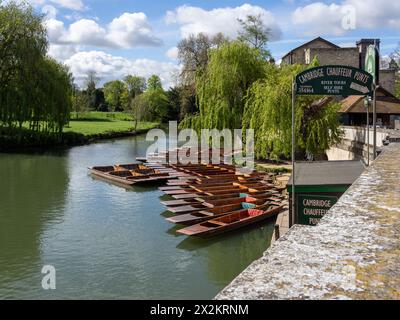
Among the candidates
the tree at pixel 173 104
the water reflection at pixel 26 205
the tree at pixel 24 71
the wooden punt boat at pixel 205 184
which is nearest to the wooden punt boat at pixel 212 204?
the wooden punt boat at pixel 205 184

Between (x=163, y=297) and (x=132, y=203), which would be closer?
(x=163, y=297)

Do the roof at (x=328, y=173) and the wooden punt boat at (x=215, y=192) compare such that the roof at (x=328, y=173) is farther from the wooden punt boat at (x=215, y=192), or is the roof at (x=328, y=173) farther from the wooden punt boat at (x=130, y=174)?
the wooden punt boat at (x=130, y=174)

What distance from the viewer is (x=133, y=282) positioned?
9.49 meters

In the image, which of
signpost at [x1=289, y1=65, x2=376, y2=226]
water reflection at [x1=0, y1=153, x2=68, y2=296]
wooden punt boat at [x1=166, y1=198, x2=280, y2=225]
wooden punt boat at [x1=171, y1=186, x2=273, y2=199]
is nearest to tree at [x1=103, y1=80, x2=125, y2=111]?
water reflection at [x1=0, y1=153, x2=68, y2=296]

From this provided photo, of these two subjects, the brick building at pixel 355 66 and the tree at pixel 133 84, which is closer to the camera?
the brick building at pixel 355 66

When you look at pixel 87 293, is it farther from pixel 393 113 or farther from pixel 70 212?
pixel 393 113

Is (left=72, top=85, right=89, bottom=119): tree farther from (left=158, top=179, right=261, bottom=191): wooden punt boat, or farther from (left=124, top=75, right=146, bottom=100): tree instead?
(left=158, top=179, right=261, bottom=191): wooden punt boat

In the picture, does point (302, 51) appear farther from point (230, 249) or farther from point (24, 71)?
point (230, 249)

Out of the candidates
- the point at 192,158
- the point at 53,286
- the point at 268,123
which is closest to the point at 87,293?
the point at 53,286

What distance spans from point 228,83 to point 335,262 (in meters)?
21.9

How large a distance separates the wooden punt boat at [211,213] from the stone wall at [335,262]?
31.6 feet

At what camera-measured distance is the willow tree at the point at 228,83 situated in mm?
23625

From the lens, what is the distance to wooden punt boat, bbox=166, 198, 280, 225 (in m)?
12.9

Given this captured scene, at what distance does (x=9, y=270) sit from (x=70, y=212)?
5576 mm
